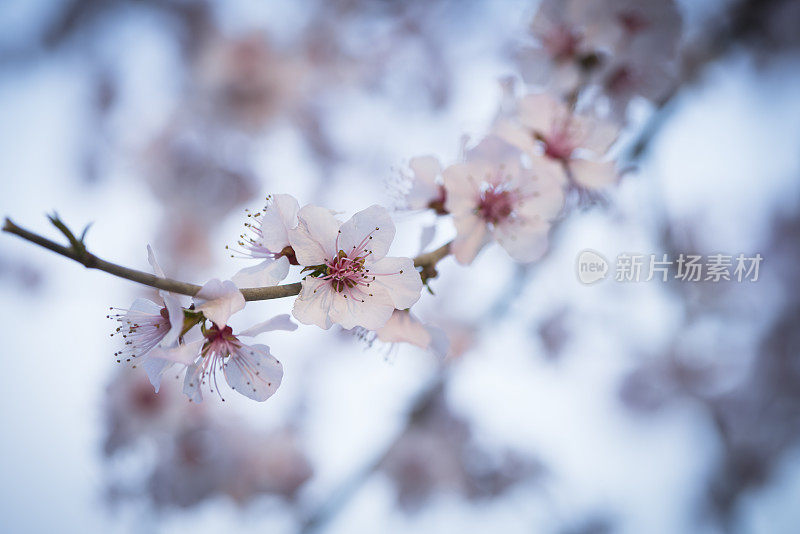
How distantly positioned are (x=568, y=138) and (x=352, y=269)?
630mm

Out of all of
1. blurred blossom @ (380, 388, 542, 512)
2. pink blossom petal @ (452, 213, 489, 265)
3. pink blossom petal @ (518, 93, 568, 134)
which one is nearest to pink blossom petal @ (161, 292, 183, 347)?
pink blossom petal @ (452, 213, 489, 265)

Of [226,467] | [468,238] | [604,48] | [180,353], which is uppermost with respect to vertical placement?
[604,48]

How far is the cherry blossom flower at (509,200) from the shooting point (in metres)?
0.89

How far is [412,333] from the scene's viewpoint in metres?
0.80

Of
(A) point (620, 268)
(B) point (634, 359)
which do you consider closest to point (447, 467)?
(B) point (634, 359)

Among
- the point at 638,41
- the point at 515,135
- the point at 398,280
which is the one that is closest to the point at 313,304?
the point at 398,280

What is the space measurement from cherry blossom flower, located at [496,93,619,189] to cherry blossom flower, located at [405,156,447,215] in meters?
0.24

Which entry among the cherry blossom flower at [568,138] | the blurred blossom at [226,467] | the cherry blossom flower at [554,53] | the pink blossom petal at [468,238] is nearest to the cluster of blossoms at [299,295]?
the pink blossom petal at [468,238]

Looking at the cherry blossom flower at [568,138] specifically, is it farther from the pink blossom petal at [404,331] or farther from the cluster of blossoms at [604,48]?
the pink blossom petal at [404,331]

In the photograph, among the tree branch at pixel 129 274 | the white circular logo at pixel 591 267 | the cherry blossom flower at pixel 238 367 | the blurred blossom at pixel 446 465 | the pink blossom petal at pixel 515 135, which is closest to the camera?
the tree branch at pixel 129 274

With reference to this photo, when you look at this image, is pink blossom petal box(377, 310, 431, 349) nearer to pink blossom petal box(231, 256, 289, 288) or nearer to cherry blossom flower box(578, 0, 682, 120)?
pink blossom petal box(231, 256, 289, 288)

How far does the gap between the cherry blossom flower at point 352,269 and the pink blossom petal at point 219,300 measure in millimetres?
93

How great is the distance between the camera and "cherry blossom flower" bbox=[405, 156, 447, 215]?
0.91 meters

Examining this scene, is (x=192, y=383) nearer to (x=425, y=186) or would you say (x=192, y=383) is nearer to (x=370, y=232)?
(x=370, y=232)
